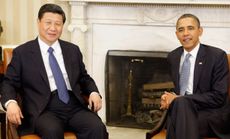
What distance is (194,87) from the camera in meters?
2.51

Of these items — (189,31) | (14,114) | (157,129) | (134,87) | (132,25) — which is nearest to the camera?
(14,114)

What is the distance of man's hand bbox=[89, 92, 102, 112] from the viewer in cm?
245

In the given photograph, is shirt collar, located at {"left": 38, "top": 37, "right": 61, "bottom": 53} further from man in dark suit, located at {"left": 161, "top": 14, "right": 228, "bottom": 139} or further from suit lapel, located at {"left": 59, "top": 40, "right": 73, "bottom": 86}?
man in dark suit, located at {"left": 161, "top": 14, "right": 228, "bottom": 139}

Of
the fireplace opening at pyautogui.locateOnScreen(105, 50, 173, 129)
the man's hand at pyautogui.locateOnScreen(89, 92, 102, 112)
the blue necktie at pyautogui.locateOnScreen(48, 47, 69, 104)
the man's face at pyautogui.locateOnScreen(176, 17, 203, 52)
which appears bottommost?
the fireplace opening at pyautogui.locateOnScreen(105, 50, 173, 129)

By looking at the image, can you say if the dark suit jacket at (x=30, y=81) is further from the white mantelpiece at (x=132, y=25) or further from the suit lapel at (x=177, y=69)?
the white mantelpiece at (x=132, y=25)

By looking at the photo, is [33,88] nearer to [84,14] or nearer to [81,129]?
[81,129]

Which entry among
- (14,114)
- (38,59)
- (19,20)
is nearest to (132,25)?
(19,20)

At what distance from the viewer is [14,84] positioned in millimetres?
2441

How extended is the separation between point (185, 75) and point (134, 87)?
1434mm

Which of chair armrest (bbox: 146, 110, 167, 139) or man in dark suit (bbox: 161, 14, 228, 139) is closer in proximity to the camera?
man in dark suit (bbox: 161, 14, 228, 139)

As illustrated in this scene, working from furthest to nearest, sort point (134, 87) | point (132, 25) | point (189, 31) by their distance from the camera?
point (134, 87), point (132, 25), point (189, 31)

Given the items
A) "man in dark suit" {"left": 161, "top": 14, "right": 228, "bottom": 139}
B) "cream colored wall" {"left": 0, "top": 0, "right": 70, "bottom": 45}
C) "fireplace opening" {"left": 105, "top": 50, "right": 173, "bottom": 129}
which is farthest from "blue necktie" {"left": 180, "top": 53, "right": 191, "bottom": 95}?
"cream colored wall" {"left": 0, "top": 0, "right": 70, "bottom": 45}

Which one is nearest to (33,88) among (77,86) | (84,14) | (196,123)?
(77,86)

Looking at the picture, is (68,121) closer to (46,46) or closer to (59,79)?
(59,79)
